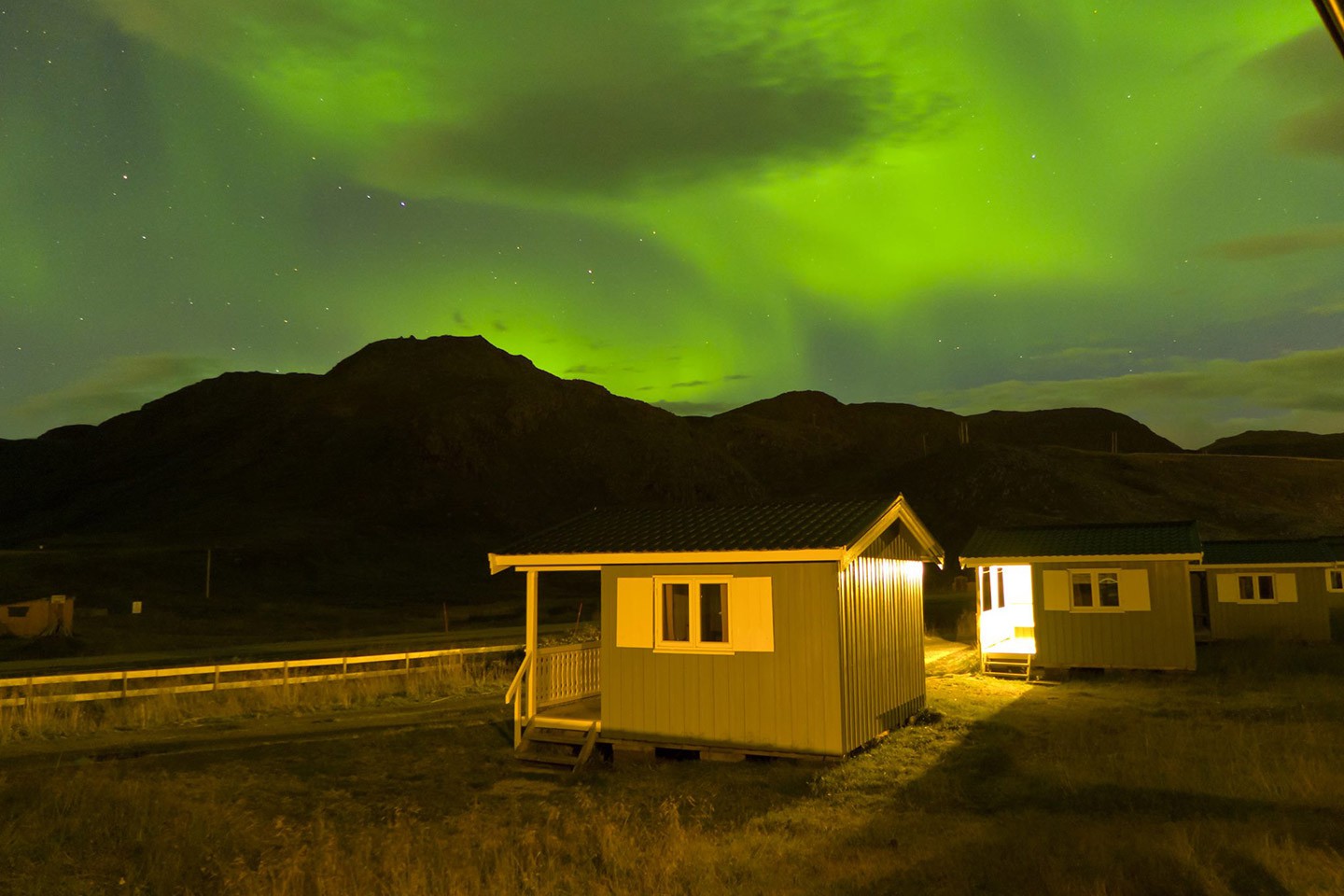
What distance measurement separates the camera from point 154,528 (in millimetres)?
81250

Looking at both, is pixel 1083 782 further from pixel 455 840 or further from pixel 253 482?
pixel 253 482

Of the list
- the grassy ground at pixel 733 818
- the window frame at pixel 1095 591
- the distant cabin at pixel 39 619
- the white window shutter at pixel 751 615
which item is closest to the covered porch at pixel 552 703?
the grassy ground at pixel 733 818

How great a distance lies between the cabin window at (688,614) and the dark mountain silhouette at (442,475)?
52306mm

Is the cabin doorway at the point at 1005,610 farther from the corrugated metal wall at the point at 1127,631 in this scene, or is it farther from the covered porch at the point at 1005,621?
the corrugated metal wall at the point at 1127,631

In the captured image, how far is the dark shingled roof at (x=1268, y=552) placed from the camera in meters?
29.5

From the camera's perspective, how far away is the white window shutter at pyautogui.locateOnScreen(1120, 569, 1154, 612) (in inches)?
914

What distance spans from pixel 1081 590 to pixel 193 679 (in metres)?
24.2

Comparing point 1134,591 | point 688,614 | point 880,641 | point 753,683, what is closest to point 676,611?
point 688,614

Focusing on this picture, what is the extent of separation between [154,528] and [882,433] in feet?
457

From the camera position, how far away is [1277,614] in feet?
98.2

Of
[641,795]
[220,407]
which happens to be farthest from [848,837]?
[220,407]

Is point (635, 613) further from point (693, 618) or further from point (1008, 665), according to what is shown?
point (1008, 665)

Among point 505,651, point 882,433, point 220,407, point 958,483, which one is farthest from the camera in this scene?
point 882,433

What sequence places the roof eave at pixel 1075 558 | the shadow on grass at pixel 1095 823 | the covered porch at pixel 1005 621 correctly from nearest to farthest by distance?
1. the shadow on grass at pixel 1095 823
2. the roof eave at pixel 1075 558
3. the covered porch at pixel 1005 621
